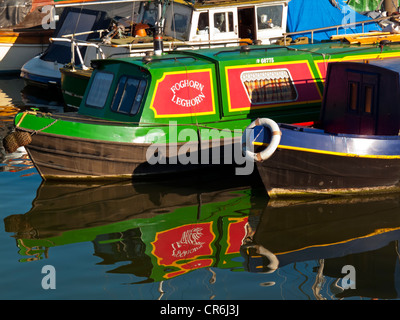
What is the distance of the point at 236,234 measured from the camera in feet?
38.3

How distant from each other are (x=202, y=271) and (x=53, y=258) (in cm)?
226

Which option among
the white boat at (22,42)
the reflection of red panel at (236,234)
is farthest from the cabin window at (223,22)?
the white boat at (22,42)

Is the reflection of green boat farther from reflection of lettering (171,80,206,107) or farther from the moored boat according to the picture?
reflection of lettering (171,80,206,107)

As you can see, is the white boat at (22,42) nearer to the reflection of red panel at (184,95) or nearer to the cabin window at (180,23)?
the cabin window at (180,23)

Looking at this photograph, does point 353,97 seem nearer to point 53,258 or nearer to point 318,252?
point 318,252

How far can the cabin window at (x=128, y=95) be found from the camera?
14.1 meters

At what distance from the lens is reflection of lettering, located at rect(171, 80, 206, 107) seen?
14.1 metres

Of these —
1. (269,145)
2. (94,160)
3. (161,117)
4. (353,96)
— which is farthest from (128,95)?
(353,96)

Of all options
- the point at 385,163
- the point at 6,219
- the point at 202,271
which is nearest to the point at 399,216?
the point at 385,163

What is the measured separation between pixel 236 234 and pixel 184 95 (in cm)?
357

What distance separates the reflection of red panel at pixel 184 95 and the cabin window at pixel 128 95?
34 cm

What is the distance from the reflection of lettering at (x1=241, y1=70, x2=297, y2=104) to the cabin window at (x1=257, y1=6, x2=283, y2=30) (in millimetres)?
5711

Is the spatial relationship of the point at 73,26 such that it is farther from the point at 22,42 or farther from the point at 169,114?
the point at 169,114

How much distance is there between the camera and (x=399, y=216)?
12.3 m
